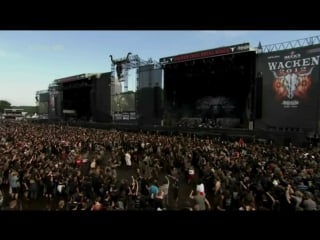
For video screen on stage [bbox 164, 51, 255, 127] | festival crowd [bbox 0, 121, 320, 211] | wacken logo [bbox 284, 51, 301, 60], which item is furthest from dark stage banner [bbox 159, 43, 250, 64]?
festival crowd [bbox 0, 121, 320, 211]

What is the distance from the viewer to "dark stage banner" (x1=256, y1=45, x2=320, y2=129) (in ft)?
81.8

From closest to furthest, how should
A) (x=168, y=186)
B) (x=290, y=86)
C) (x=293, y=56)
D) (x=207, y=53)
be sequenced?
(x=168, y=186), (x=293, y=56), (x=290, y=86), (x=207, y=53)

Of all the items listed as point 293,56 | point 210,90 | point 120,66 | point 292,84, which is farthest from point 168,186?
point 120,66

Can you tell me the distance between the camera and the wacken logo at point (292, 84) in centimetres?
2541

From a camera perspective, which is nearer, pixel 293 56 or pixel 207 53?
pixel 293 56

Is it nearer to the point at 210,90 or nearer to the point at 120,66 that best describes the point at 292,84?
the point at 210,90

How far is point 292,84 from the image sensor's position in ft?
86.2

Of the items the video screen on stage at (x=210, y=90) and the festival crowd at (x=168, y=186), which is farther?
the video screen on stage at (x=210, y=90)

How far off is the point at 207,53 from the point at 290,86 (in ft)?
28.8

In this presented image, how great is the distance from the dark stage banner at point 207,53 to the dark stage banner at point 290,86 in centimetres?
184

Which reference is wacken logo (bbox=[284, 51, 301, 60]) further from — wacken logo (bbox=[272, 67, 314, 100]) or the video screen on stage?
the video screen on stage

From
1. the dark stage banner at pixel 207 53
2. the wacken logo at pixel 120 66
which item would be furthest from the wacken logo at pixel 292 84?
the wacken logo at pixel 120 66

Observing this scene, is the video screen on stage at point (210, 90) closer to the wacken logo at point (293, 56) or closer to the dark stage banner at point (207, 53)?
the dark stage banner at point (207, 53)
